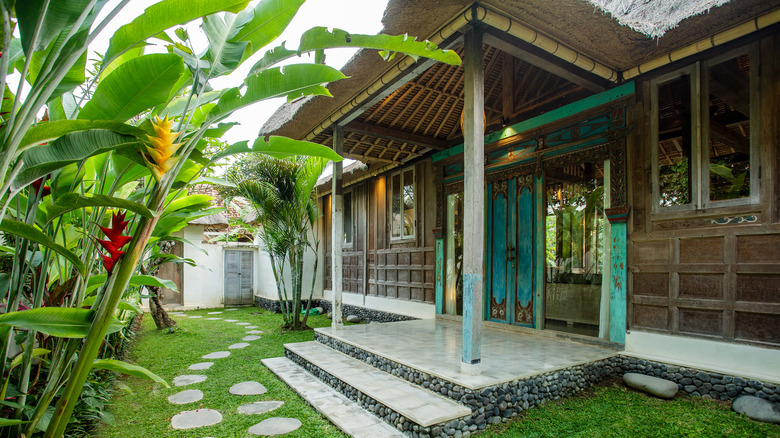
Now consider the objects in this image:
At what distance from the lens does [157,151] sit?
125cm

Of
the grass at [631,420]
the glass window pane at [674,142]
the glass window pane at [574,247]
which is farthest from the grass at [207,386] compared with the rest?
the glass window pane at [674,142]

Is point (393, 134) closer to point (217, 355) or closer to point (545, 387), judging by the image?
point (217, 355)

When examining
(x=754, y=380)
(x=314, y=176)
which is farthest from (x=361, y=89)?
(x=754, y=380)

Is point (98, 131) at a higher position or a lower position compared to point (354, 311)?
higher

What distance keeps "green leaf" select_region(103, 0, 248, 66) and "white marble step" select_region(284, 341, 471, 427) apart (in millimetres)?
2511

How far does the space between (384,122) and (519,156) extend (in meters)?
2.07

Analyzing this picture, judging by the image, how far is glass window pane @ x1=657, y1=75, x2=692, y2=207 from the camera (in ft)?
12.1

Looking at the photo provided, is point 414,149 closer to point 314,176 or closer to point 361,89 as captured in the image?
point 314,176

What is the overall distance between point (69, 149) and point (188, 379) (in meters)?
3.53

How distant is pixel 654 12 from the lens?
10.6 ft

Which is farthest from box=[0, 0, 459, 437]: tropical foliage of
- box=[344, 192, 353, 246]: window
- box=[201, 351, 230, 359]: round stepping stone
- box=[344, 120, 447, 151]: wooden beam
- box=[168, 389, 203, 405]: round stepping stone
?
box=[344, 192, 353, 246]: window

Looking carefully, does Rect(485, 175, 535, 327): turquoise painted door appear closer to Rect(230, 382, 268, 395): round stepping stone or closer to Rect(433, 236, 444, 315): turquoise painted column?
Rect(433, 236, 444, 315): turquoise painted column

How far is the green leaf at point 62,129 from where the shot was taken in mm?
1141

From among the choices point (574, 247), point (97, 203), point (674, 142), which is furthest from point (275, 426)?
point (674, 142)
